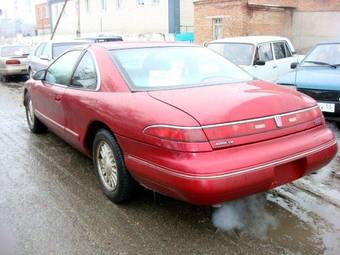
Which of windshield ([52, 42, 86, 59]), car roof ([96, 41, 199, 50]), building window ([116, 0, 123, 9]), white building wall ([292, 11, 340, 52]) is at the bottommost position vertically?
windshield ([52, 42, 86, 59])

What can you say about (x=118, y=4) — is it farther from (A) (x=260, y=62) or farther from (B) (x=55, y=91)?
(B) (x=55, y=91)

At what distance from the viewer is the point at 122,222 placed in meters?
3.83

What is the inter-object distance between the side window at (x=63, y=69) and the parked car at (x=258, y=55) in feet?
14.6

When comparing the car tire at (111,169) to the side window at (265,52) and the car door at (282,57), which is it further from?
the car door at (282,57)

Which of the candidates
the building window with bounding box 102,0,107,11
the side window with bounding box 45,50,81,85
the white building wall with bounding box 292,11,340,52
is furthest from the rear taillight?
the building window with bounding box 102,0,107,11

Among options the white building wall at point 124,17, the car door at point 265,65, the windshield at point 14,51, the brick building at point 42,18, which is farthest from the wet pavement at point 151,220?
the brick building at point 42,18

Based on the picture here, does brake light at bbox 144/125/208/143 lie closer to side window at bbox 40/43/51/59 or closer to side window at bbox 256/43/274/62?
side window at bbox 256/43/274/62

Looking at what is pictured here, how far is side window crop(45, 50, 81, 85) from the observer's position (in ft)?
17.0

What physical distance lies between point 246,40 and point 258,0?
11929mm

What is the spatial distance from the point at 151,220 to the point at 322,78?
438 centimetres

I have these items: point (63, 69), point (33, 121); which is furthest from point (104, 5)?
Answer: point (63, 69)

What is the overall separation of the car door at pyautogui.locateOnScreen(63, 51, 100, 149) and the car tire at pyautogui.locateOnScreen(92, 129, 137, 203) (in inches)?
11.6

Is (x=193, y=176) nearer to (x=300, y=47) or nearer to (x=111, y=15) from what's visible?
(x=300, y=47)

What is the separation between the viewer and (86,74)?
4.72 metres
